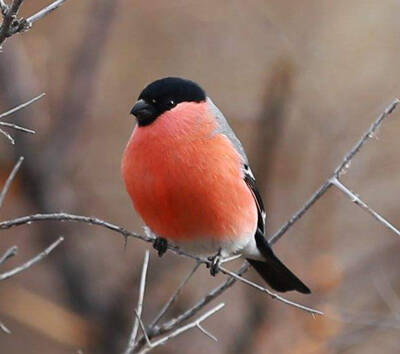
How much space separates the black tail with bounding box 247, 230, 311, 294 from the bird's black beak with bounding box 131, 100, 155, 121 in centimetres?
90

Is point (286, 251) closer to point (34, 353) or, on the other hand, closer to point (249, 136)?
point (249, 136)

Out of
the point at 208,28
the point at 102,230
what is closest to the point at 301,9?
the point at 208,28

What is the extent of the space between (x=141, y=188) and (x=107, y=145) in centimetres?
302

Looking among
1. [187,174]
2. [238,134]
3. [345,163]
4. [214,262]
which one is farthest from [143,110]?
[238,134]

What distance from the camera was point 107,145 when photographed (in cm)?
626

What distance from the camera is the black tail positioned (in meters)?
4.00

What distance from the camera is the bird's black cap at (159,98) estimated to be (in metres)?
3.42

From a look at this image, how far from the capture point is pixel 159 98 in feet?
11.4

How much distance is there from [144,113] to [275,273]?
4.02ft

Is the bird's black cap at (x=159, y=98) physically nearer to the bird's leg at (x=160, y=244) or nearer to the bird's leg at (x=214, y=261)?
the bird's leg at (x=160, y=244)

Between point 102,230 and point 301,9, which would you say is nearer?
point 301,9

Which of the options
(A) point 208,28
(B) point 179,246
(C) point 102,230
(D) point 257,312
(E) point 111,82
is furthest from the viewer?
(C) point 102,230

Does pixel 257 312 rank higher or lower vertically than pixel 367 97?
lower

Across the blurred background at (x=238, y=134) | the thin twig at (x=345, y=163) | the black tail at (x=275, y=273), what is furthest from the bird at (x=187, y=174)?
the blurred background at (x=238, y=134)
